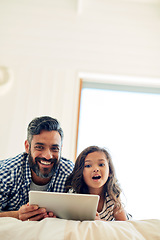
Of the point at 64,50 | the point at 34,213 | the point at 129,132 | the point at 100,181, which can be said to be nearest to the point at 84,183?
the point at 100,181

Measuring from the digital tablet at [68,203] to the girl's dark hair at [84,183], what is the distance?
0.40 meters

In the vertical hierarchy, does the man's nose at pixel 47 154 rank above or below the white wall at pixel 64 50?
below

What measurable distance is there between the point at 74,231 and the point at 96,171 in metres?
0.73

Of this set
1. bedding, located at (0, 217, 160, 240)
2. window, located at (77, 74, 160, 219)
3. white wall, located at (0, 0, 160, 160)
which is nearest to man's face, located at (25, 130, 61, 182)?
bedding, located at (0, 217, 160, 240)

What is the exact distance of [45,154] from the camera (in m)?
1.43

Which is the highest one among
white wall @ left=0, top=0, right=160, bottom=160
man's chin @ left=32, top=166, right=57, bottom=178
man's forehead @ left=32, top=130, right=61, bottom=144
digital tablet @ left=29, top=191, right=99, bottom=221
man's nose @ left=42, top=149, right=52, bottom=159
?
white wall @ left=0, top=0, right=160, bottom=160

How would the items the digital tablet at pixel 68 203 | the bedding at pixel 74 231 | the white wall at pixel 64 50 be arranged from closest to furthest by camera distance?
the bedding at pixel 74 231 < the digital tablet at pixel 68 203 < the white wall at pixel 64 50

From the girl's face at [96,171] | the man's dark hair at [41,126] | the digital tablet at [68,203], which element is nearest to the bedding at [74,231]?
the digital tablet at [68,203]

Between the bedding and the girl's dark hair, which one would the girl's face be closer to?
the girl's dark hair

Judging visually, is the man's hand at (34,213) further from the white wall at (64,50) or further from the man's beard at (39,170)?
the white wall at (64,50)

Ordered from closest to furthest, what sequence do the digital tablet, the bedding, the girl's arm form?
the bedding
the digital tablet
the girl's arm

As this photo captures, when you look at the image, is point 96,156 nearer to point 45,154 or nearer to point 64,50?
point 45,154

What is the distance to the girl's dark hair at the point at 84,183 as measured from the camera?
1.45 m

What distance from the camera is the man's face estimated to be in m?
1.44
